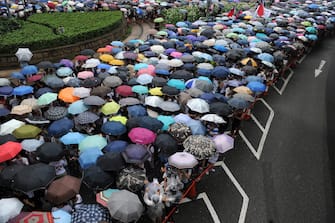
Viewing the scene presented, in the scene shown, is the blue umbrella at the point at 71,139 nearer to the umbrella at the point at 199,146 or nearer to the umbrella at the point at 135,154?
the umbrella at the point at 135,154

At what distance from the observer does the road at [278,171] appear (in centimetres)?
884

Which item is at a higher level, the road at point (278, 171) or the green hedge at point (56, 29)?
the green hedge at point (56, 29)

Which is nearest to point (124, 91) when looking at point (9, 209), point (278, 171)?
point (9, 209)

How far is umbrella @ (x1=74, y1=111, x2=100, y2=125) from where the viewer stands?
9.80 metres

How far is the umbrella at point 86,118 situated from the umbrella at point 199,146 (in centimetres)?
301

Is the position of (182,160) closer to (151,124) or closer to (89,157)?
(151,124)

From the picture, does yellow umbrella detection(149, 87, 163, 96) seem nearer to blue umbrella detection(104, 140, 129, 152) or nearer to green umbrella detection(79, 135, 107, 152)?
green umbrella detection(79, 135, 107, 152)

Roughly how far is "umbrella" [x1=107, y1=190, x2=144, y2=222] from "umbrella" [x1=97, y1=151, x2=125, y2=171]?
0.88 m

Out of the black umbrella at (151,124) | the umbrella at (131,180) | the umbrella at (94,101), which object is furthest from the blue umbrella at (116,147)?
the umbrella at (94,101)

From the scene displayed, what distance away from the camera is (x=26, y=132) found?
9.08 metres

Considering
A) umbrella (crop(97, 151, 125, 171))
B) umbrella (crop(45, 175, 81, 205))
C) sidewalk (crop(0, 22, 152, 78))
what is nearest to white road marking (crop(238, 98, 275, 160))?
umbrella (crop(97, 151, 125, 171))

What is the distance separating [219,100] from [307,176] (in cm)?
388

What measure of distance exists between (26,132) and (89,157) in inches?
88.7

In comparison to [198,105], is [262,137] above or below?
below
